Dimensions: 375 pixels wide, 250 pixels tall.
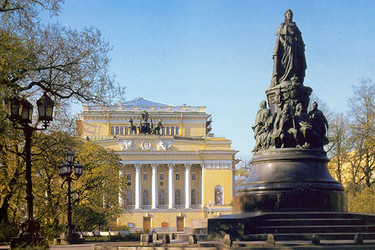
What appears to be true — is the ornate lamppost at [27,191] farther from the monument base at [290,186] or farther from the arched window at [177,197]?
the arched window at [177,197]

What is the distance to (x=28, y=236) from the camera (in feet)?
52.1

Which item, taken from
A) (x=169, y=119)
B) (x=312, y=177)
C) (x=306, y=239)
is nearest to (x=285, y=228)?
(x=306, y=239)

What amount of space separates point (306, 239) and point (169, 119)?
9054 cm

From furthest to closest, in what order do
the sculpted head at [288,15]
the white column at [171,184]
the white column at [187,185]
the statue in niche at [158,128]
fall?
the statue in niche at [158,128]
the white column at [187,185]
the white column at [171,184]
the sculpted head at [288,15]

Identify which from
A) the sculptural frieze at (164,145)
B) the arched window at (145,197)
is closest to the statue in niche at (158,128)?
the sculptural frieze at (164,145)

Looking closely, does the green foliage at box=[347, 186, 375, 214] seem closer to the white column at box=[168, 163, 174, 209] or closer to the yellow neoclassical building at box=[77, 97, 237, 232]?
the yellow neoclassical building at box=[77, 97, 237, 232]

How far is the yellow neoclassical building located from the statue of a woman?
2852 inches

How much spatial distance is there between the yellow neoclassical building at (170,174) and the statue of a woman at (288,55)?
7244cm

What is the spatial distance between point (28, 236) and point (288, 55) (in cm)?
1035

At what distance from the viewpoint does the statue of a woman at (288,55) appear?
2020 cm

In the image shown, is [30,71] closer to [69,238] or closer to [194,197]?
[69,238]

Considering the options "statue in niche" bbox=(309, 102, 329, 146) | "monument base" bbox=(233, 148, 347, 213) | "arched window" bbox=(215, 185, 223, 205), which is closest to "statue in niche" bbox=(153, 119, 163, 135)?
"arched window" bbox=(215, 185, 223, 205)

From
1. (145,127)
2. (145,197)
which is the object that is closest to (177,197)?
(145,197)

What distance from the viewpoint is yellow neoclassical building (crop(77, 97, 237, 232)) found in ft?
310
